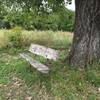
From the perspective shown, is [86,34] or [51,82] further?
[86,34]

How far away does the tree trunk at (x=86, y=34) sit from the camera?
6.29 m

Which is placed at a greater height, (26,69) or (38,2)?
(38,2)

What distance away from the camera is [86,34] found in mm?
6371

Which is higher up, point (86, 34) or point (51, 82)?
point (86, 34)

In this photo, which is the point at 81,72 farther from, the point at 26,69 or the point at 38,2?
the point at 38,2

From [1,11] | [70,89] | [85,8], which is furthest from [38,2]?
[70,89]

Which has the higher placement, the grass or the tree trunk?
the tree trunk

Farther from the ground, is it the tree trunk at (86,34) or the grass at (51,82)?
the tree trunk at (86,34)

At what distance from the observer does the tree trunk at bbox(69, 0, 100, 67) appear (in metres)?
6.29

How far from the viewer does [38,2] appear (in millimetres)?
8719

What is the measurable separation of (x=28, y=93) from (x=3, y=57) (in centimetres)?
257

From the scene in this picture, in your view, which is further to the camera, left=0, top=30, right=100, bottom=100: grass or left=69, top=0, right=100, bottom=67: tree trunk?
left=69, top=0, right=100, bottom=67: tree trunk

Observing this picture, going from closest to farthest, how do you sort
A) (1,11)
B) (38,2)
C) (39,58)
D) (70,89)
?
(70,89) → (39,58) → (38,2) → (1,11)

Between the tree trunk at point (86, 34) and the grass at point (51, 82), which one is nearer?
the grass at point (51, 82)
